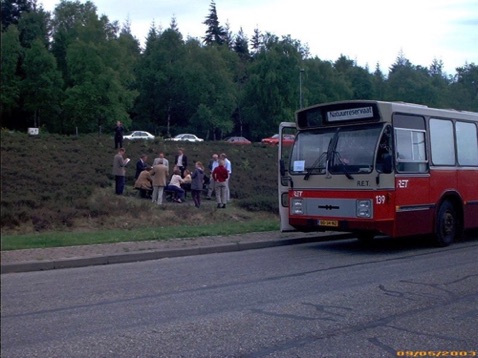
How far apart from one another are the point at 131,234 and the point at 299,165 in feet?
15.2

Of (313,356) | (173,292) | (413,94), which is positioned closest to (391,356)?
(313,356)

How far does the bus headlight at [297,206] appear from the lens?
1551 centimetres

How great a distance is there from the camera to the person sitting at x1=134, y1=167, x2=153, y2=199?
23.3m

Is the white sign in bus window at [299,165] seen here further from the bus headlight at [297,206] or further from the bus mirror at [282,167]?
the bus headlight at [297,206]

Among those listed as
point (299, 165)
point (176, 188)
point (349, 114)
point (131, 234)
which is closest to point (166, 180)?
point (176, 188)

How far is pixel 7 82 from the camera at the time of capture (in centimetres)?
548

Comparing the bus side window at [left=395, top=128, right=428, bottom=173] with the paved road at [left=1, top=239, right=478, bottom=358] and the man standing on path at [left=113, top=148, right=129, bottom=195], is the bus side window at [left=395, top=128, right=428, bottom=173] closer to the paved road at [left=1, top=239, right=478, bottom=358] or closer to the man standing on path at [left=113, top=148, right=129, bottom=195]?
the paved road at [left=1, top=239, right=478, bottom=358]

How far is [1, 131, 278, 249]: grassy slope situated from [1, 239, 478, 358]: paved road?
7.79ft

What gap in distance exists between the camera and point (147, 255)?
46.3ft

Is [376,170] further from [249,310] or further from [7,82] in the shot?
[7,82]

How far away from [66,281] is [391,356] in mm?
6343

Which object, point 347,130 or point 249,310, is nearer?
point 249,310

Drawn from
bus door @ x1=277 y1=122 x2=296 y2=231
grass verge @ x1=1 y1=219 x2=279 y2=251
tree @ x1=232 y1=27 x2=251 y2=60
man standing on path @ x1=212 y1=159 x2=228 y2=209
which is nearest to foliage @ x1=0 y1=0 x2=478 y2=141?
tree @ x1=232 y1=27 x2=251 y2=60

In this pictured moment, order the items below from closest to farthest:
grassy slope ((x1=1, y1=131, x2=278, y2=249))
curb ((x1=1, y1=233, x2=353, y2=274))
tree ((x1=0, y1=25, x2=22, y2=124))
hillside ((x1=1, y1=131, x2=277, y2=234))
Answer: tree ((x1=0, y1=25, x2=22, y2=124)), curb ((x1=1, y1=233, x2=353, y2=274)), grassy slope ((x1=1, y1=131, x2=278, y2=249)), hillside ((x1=1, y1=131, x2=277, y2=234))
